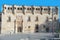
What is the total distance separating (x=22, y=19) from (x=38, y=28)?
15.7ft

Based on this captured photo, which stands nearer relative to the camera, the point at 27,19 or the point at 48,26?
the point at 27,19

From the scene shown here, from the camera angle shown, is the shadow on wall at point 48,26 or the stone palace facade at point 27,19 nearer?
the stone palace facade at point 27,19

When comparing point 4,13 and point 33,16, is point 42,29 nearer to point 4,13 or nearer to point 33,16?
point 33,16

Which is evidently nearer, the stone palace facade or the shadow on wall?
the stone palace facade

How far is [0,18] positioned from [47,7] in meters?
12.8

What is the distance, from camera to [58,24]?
60.6 meters

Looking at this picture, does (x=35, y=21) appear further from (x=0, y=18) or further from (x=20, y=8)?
(x=0, y=18)

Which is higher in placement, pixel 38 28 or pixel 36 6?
pixel 36 6

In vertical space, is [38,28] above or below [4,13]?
below

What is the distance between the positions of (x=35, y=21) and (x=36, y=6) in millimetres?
4129

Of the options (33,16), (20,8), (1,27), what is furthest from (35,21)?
(1,27)

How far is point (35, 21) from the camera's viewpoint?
198 feet

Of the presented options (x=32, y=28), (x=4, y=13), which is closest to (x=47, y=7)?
(x=32, y=28)

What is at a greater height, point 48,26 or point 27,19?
point 27,19
